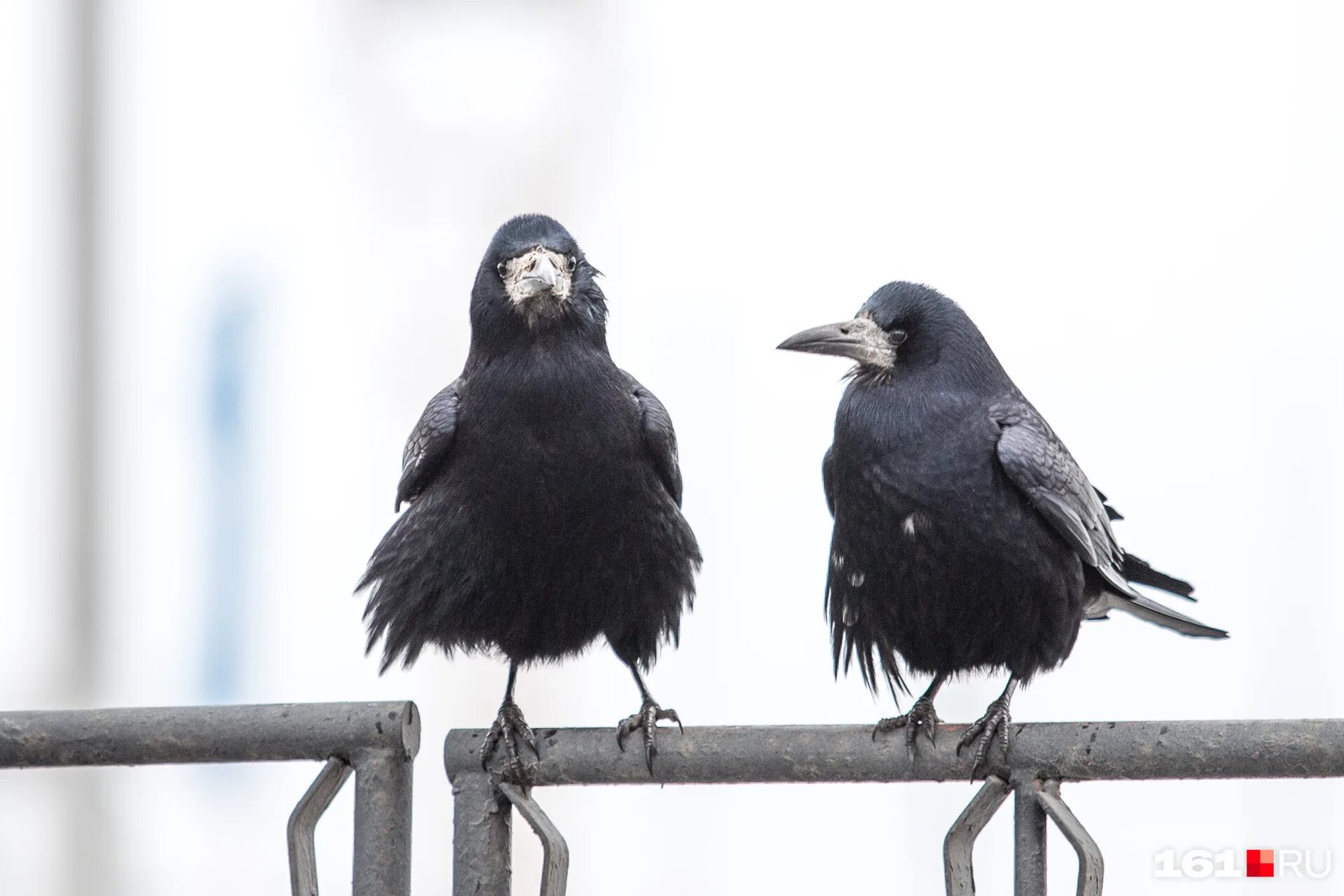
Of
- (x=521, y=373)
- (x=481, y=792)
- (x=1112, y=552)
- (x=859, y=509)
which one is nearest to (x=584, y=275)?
(x=521, y=373)

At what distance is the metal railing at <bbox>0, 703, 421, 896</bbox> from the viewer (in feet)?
7.14

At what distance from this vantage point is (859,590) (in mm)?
3301

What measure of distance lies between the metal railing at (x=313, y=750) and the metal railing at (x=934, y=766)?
12 centimetres

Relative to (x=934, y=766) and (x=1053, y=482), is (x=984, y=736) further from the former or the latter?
(x=1053, y=482)

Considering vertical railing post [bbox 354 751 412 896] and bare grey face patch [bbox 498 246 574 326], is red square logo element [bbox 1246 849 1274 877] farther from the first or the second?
vertical railing post [bbox 354 751 412 896]

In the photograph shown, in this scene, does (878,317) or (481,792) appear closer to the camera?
(481,792)

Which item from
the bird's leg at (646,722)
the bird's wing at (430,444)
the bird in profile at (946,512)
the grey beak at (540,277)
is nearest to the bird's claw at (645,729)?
the bird's leg at (646,722)

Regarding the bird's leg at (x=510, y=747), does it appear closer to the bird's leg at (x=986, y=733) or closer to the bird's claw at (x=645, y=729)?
the bird's claw at (x=645, y=729)

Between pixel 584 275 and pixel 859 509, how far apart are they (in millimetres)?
787

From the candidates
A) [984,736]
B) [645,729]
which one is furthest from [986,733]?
[645,729]

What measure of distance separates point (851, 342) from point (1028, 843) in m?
1.42

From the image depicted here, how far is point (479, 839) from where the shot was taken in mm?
2287

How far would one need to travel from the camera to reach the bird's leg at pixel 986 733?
2248mm

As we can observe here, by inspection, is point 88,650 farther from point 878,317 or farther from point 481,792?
point 481,792
